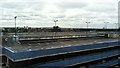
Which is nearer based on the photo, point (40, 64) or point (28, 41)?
point (40, 64)

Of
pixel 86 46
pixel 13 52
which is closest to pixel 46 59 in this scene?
pixel 13 52

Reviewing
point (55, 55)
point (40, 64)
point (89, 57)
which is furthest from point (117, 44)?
point (40, 64)

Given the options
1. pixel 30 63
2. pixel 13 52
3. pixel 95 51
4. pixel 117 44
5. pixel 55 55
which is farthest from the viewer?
pixel 117 44

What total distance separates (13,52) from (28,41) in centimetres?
1411

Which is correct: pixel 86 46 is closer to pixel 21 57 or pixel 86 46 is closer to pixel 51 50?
pixel 51 50

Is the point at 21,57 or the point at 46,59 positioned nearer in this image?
the point at 21,57

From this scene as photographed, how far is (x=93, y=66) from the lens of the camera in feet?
118

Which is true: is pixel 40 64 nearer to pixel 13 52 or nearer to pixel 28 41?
pixel 13 52

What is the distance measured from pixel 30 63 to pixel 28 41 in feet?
41.0

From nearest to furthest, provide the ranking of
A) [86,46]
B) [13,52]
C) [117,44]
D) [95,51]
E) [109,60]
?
[13,52] < [86,46] < [95,51] < [109,60] < [117,44]

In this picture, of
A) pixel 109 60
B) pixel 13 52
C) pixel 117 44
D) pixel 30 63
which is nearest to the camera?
pixel 13 52

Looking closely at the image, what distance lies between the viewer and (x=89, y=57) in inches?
1361

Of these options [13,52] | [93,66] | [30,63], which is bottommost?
[93,66]

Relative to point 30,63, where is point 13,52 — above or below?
above
